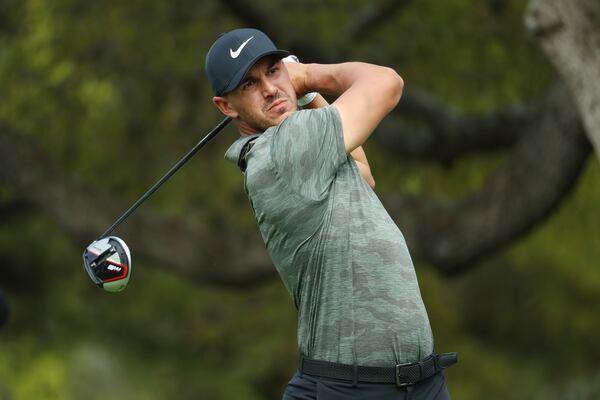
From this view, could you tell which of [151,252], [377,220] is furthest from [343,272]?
[151,252]

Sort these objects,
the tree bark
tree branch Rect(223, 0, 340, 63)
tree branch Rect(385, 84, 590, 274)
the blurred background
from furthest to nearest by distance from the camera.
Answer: the blurred background, tree branch Rect(223, 0, 340, 63), tree branch Rect(385, 84, 590, 274), the tree bark

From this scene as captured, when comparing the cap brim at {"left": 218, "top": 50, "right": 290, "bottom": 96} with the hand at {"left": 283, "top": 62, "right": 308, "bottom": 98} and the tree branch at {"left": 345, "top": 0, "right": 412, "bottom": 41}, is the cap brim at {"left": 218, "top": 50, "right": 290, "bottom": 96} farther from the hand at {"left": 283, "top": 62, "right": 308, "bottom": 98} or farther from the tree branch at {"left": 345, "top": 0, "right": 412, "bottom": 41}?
the tree branch at {"left": 345, "top": 0, "right": 412, "bottom": 41}

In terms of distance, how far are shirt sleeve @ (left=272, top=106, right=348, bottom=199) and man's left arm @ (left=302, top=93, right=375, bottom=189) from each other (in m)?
0.37

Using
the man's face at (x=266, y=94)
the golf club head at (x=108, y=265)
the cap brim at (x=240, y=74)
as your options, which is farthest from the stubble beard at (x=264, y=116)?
the golf club head at (x=108, y=265)

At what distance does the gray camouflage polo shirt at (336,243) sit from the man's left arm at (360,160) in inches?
14.9

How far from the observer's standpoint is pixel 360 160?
4625 millimetres

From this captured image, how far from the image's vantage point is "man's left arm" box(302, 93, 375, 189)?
450cm

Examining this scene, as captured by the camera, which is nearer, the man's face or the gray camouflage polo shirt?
the gray camouflage polo shirt

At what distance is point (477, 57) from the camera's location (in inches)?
469

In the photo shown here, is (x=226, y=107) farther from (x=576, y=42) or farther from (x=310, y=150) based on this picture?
(x=576, y=42)

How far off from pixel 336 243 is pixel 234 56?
0.68 metres

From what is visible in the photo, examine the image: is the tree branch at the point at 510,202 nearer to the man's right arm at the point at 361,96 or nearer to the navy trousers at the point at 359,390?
the man's right arm at the point at 361,96

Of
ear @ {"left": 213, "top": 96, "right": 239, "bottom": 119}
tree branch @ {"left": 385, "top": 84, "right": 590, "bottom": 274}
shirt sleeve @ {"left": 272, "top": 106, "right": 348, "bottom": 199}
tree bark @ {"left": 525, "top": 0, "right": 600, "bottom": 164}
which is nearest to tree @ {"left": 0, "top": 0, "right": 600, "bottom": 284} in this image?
tree branch @ {"left": 385, "top": 84, "right": 590, "bottom": 274}

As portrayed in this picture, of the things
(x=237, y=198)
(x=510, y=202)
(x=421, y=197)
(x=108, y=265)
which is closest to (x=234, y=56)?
(x=108, y=265)
